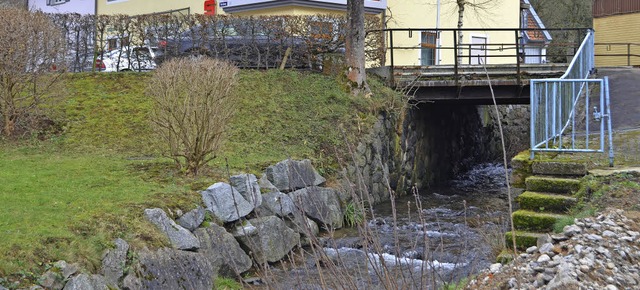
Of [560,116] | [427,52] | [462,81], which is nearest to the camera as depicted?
[560,116]

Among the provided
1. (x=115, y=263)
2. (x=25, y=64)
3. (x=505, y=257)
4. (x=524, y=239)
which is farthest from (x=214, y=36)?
(x=505, y=257)

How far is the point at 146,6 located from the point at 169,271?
74.4 ft

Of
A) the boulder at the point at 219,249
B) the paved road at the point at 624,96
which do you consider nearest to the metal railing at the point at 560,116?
the paved road at the point at 624,96

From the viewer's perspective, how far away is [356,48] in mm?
18469

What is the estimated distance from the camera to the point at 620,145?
11.8 m

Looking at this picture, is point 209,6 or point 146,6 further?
point 146,6

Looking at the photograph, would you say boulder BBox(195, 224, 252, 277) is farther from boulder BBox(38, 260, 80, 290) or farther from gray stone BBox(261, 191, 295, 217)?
boulder BBox(38, 260, 80, 290)

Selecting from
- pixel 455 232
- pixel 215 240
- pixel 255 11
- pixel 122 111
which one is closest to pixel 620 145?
pixel 455 232

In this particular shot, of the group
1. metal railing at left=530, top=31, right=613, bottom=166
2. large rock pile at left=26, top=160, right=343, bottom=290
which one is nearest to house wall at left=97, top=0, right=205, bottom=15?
large rock pile at left=26, top=160, right=343, bottom=290

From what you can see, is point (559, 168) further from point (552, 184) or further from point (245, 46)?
point (245, 46)

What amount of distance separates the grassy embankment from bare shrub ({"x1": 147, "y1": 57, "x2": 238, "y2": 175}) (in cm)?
43

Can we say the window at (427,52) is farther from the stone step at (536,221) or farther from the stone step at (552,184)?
the stone step at (536,221)

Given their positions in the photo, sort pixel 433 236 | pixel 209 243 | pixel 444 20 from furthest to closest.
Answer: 1. pixel 444 20
2. pixel 433 236
3. pixel 209 243

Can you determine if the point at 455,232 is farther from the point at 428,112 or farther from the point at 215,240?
the point at 428,112
